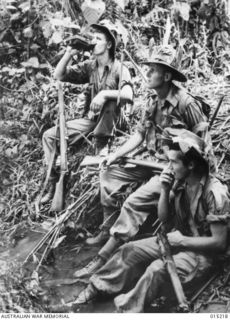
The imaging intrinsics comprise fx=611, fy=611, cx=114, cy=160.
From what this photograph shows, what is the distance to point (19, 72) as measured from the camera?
534 cm

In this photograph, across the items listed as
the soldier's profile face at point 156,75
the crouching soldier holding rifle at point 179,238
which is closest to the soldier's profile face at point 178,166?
the crouching soldier holding rifle at point 179,238

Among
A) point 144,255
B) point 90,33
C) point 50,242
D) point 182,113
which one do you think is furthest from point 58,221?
point 90,33

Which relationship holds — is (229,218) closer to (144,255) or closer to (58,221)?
(144,255)

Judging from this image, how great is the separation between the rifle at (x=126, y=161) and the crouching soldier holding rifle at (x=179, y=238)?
30 centimetres

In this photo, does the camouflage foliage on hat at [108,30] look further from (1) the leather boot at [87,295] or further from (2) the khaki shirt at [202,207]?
(1) the leather boot at [87,295]

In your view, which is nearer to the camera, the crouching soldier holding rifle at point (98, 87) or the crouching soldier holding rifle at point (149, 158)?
the crouching soldier holding rifle at point (149, 158)

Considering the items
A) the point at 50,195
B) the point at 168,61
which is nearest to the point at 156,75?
the point at 168,61

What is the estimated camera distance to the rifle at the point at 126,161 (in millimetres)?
4039

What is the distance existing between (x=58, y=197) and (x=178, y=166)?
1.19m

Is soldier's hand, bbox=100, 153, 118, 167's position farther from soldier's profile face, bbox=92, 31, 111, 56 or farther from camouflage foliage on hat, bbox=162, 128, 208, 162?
soldier's profile face, bbox=92, 31, 111, 56

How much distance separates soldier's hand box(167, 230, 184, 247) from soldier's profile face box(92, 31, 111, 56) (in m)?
1.53

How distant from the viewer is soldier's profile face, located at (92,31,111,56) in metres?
4.48

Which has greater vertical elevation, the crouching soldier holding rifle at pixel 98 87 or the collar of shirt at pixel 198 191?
the crouching soldier holding rifle at pixel 98 87

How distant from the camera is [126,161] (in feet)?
13.8
